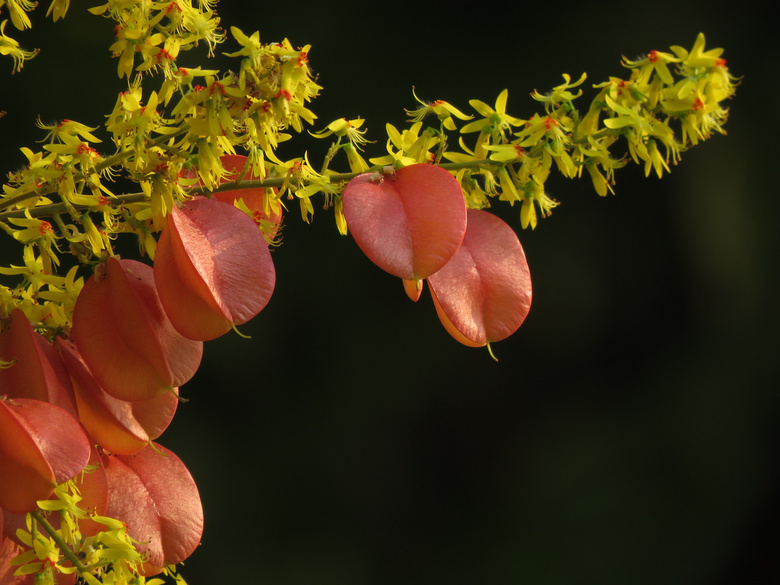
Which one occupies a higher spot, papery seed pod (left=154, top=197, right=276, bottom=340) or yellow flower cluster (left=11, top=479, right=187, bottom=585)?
papery seed pod (left=154, top=197, right=276, bottom=340)

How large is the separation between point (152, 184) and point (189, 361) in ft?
0.32

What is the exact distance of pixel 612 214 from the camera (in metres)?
1.27

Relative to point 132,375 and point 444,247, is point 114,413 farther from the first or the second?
point 444,247

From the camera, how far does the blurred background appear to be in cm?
122

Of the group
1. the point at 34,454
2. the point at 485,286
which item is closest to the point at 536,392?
the point at 485,286

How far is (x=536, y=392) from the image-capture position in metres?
1.29

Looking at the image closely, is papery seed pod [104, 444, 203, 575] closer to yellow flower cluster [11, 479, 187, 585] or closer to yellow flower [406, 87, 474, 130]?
yellow flower cluster [11, 479, 187, 585]

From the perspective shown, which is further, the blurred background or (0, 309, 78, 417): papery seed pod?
the blurred background

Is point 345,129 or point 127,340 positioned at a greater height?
point 345,129

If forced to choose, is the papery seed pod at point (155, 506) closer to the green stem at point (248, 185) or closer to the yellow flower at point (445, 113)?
the green stem at point (248, 185)

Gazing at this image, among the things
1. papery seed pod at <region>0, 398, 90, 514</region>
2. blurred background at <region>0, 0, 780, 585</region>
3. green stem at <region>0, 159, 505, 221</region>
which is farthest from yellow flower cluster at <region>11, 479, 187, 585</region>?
blurred background at <region>0, 0, 780, 585</region>

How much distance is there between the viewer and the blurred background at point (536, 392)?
3.99ft

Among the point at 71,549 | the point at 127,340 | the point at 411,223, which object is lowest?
the point at 71,549

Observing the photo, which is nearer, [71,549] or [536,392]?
[71,549]
